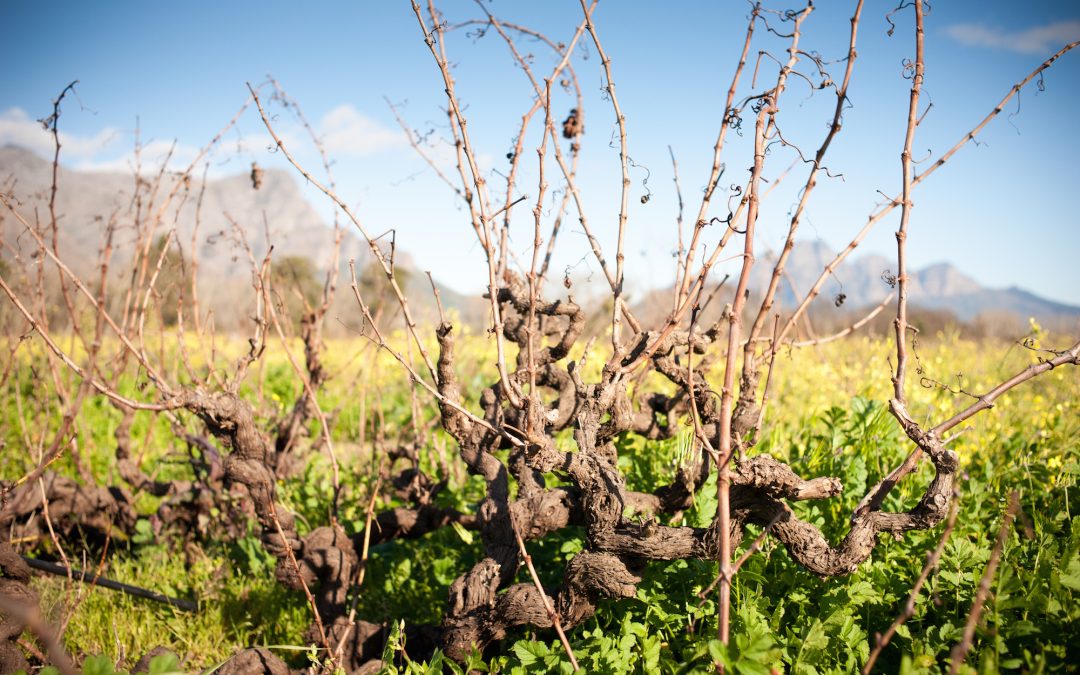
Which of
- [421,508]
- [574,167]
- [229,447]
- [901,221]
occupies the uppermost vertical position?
[574,167]

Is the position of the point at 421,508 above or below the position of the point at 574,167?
below

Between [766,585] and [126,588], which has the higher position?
[766,585]

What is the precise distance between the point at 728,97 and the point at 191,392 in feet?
7.18

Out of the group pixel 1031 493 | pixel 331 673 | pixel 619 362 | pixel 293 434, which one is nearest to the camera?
pixel 619 362

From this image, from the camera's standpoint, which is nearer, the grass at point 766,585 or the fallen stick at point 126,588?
the grass at point 766,585

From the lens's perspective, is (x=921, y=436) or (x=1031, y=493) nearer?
(x=921, y=436)

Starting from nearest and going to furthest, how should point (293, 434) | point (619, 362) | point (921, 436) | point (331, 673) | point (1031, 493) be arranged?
1. point (921, 436)
2. point (619, 362)
3. point (331, 673)
4. point (1031, 493)
5. point (293, 434)

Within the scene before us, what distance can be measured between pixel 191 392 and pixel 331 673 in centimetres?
118

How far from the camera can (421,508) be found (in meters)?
2.81

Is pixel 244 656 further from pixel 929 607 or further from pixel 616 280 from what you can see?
pixel 929 607

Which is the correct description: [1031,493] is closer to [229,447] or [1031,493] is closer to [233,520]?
[229,447]

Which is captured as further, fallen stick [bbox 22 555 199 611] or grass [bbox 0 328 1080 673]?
fallen stick [bbox 22 555 199 611]

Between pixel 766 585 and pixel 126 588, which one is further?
pixel 126 588

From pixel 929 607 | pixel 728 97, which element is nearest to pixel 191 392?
pixel 728 97
